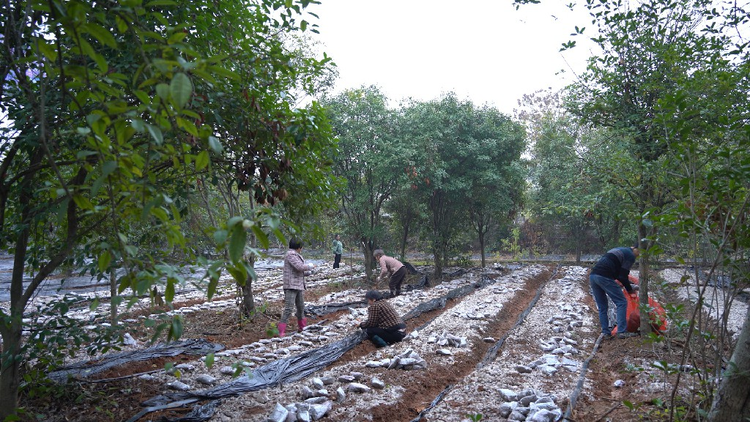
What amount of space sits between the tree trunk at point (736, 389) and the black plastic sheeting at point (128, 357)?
382cm

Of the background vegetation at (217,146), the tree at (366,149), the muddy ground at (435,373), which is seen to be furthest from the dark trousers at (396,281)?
the background vegetation at (217,146)

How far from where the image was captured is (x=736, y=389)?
273cm

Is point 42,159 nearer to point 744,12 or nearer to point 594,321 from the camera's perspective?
point 744,12

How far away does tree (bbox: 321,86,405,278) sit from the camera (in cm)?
1211

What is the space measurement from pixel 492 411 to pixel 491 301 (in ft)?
20.9

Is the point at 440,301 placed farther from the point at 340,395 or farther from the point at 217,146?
the point at 217,146

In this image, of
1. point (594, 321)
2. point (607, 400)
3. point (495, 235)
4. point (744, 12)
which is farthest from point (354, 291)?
point (495, 235)

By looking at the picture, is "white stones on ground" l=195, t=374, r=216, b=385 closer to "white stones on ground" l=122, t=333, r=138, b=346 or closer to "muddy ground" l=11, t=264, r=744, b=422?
"muddy ground" l=11, t=264, r=744, b=422

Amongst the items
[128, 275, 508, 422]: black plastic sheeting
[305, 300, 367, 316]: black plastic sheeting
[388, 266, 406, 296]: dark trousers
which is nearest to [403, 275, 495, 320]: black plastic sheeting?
[388, 266, 406, 296]: dark trousers

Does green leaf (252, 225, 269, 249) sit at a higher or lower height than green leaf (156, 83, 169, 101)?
lower

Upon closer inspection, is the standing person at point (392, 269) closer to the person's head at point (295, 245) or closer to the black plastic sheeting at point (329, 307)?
the black plastic sheeting at point (329, 307)

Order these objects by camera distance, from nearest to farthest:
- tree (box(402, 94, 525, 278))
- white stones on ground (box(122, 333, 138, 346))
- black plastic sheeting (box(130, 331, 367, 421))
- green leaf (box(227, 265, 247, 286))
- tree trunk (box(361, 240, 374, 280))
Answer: green leaf (box(227, 265, 247, 286)), black plastic sheeting (box(130, 331, 367, 421)), white stones on ground (box(122, 333, 138, 346)), tree (box(402, 94, 525, 278)), tree trunk (box(361, 240, 374, 280))

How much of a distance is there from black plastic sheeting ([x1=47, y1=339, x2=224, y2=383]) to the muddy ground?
9cm

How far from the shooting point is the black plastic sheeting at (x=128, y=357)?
14.5 ft
